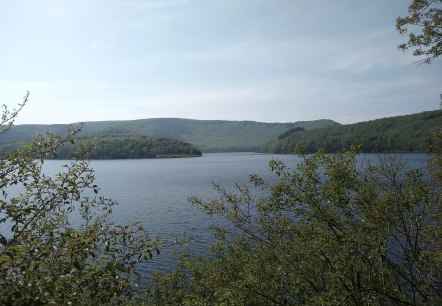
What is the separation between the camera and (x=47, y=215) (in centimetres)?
743

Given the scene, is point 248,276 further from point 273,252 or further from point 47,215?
point 47,215

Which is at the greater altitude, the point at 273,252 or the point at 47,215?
the point at 47,215

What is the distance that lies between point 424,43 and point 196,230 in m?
42.5

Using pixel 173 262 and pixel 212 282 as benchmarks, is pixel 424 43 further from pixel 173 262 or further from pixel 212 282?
pixel 173 262

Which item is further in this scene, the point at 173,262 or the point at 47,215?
the point at 173,262

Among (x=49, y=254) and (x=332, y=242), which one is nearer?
(x=49, y=254)

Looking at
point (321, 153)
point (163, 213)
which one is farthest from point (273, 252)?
point (163, 213)

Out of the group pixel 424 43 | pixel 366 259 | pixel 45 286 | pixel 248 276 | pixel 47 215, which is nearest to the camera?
pixel 45 286

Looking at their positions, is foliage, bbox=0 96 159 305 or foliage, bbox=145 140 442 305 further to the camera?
foliage, bbox=145 140 442 305

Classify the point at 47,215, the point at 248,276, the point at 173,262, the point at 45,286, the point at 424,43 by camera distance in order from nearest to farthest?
the point at 45,286 < the point at 47,215 < the point at 248,276 < the point at 424,43 < the point at 173,262

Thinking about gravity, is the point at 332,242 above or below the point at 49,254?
below

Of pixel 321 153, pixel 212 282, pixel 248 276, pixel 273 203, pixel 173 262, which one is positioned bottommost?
pixel 173 262

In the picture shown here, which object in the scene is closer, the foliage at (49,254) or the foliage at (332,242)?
the foliage at (49,254)

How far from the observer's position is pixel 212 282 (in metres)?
14.3
